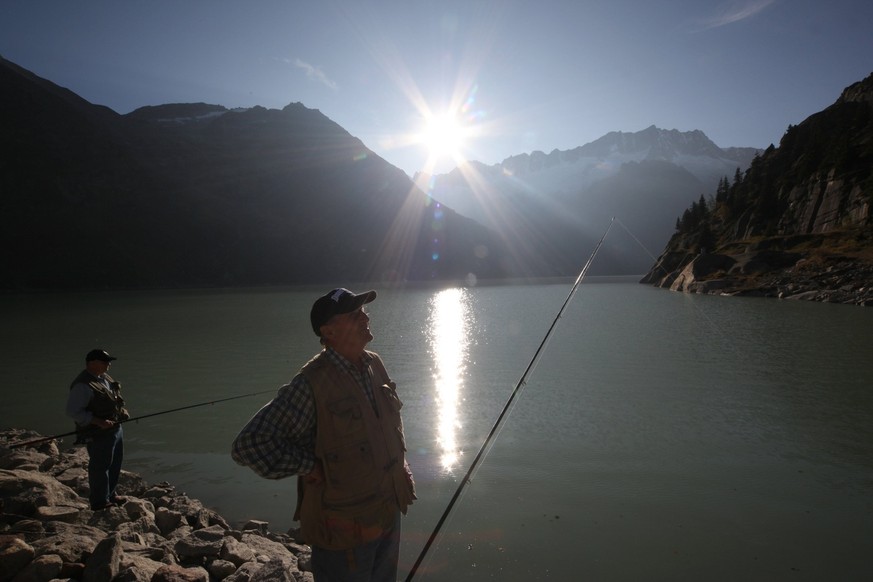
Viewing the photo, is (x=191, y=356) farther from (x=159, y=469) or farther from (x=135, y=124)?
(x=135, y=124)

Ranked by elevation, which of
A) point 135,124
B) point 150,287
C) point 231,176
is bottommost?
point 150,287

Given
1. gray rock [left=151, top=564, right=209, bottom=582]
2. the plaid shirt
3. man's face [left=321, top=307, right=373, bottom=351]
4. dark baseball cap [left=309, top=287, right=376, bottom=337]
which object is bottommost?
gray rock [left=151, top=564, right=209, bottom=582]

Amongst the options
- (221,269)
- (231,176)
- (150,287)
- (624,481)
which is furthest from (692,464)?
(231,176)

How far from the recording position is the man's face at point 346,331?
278 cm

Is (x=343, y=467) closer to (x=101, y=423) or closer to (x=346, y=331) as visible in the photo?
(x=346, y=331)

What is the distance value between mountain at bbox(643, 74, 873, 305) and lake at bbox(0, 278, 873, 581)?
86.0 ft

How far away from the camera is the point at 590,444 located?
9.17 meters

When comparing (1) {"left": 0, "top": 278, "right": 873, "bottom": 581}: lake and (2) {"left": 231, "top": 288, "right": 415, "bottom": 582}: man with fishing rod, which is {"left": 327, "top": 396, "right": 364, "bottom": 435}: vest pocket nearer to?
(2) {"left": 231, "top": 288, "right": 415, "bottom": 582}: man with fishing rod

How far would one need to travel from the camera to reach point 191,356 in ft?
66.4

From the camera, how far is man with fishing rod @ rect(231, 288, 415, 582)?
8.29 feet

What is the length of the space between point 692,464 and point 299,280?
118333 millimetres

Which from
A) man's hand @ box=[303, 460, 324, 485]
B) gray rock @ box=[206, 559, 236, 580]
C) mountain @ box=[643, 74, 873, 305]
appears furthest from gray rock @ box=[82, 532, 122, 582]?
mountain @ box=[643, 74, 873, 305]

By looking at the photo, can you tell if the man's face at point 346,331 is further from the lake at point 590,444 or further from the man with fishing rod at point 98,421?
the man with fishing rod at point 98,421

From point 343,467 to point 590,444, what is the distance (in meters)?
7.68
